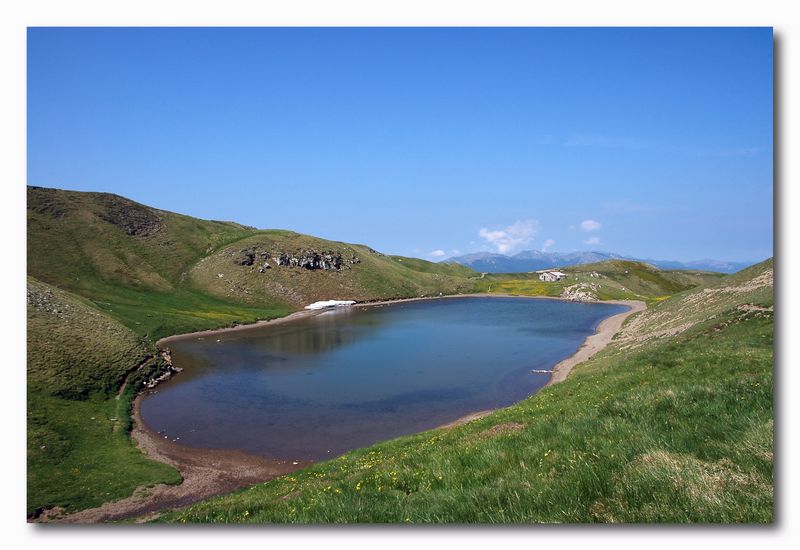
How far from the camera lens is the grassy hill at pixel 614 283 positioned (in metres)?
155

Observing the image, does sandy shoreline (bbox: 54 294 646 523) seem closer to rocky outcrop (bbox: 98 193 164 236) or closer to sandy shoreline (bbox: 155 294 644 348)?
sandy shoreline (bbox: 155 294 644 348)

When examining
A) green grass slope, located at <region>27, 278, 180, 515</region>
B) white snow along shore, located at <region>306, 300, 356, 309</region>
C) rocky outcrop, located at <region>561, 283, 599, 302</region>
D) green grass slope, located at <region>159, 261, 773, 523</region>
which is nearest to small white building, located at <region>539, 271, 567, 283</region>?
rocky outcrop, located at <region>561, 283, 599, 302</region>

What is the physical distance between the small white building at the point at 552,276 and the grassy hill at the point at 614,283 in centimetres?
288

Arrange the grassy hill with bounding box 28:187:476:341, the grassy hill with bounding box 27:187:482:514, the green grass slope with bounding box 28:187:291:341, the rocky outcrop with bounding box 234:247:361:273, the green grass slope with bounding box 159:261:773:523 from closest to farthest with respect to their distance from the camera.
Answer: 1. the green grass slope with bounding box 159:261:773:523
2. the grassy hill with bounding box 27:187:482:514
3. the green grass slope with bounding box 28:187:291:341
4. the grassy hill with bounding box 28:187:476:341
5. the rocky outcrop with bounding box 234:247:361:273

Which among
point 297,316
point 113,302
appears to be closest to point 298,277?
point 297,316

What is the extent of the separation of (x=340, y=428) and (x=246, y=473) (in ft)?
30.0

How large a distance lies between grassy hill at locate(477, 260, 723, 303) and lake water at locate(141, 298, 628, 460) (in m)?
62.4

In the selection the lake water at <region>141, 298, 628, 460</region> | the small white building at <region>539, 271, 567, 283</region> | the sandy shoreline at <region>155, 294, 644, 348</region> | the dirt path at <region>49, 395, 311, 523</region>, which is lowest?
the dirt path at <region>49, 395, 311, 523</region>

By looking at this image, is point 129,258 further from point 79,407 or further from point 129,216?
point 79,407

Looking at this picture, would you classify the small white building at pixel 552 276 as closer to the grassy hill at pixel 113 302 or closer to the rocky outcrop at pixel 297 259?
the grassy hill at pixel 113 302

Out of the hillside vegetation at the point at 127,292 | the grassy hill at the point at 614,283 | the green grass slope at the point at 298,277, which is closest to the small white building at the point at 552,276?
the grassy hill at the point at 614,283

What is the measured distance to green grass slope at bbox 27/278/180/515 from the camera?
25812 millimetres

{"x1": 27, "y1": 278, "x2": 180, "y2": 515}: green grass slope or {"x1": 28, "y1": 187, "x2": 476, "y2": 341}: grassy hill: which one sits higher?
{"x1": 28, "y1": 187, "x2": 476, "y2": 341}: grassy hill

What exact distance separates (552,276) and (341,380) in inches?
6235
